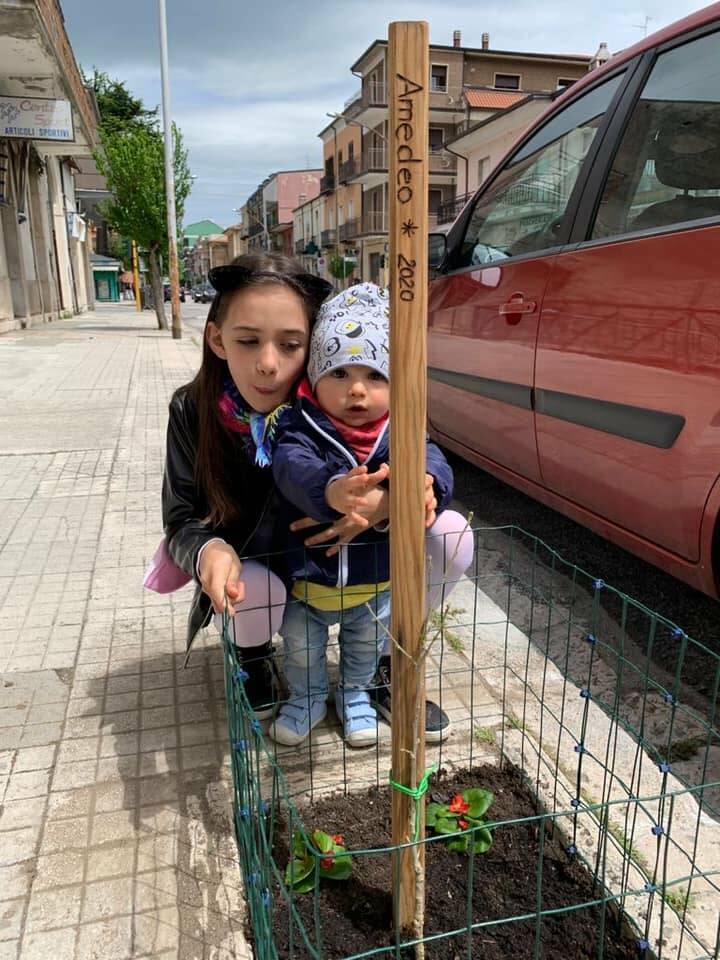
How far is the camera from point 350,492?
1566 mm

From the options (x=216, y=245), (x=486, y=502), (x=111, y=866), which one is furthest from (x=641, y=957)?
(x=216, y=245)

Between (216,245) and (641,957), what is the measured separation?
116195 mm

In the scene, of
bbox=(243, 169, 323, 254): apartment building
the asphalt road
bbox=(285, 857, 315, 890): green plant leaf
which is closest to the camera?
bbox=(285, 857, 315, 890): green plant leaf

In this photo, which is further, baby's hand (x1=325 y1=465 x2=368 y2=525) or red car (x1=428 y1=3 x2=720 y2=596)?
red car (x1=428 y1=3 x2=720 y2=596)

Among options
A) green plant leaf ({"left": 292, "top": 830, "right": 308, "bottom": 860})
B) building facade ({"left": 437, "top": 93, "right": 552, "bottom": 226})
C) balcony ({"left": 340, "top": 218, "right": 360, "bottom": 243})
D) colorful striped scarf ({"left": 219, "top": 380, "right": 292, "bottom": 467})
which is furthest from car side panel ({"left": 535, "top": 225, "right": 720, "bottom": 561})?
balcony ({"left": 340, "top": 218, "right": 360, "bottom": 243})

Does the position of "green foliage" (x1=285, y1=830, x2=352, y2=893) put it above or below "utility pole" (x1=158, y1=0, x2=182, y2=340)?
below

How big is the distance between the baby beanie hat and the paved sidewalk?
1.14 metres

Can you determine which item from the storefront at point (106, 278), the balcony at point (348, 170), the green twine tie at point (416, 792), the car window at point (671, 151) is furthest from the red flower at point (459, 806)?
the storefront at point (106, 278)

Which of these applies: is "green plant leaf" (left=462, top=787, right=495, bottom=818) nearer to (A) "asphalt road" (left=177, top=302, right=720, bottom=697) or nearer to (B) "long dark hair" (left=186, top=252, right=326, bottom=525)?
(A) "asphalt road" (left=177, top=302, right=720, bottom=697)

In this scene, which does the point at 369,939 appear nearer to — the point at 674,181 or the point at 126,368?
the point at 674,181

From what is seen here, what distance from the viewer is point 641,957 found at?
1.47m

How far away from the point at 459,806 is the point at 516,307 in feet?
6.70

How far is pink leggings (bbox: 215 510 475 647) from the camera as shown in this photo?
6.71 feet

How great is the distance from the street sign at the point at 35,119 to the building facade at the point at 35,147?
19 millimetres
